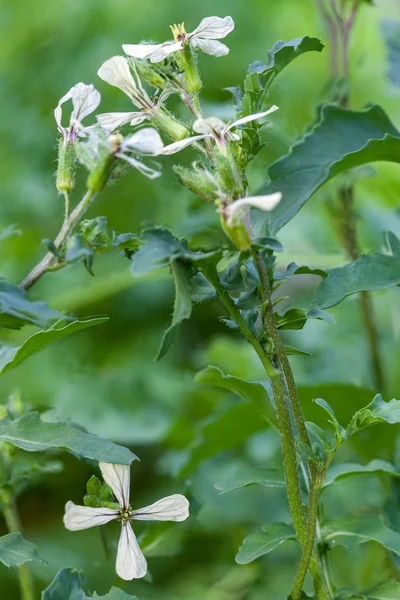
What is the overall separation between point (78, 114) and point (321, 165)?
22 cm

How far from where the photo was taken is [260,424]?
0.74m

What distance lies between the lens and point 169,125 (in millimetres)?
485

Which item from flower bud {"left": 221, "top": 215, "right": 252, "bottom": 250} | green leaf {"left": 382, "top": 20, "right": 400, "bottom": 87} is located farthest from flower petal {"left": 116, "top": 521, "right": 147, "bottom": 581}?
green leaf {"left": 382, "top": 20, "right": 400, "bottom": 87}

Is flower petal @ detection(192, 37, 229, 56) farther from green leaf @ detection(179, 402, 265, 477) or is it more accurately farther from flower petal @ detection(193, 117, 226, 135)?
green leaf @ detection(179, 402, 265, 477)

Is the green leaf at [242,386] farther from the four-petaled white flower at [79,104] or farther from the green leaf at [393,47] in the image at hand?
the green leaf at [393,47]

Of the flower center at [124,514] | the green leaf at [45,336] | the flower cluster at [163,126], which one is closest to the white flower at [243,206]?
the flower cluster at [163,126]

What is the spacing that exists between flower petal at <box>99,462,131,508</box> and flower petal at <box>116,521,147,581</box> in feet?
0.07

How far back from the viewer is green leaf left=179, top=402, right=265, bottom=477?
0.72 meters

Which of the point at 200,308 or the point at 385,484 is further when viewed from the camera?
the point at 200,308

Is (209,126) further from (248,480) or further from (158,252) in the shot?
(248,480)

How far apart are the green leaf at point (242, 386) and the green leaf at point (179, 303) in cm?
12

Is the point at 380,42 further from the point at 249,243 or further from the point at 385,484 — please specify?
the point at 249,243

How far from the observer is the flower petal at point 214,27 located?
1.62 ft

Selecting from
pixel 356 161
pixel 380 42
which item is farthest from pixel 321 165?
pixel 380 42
